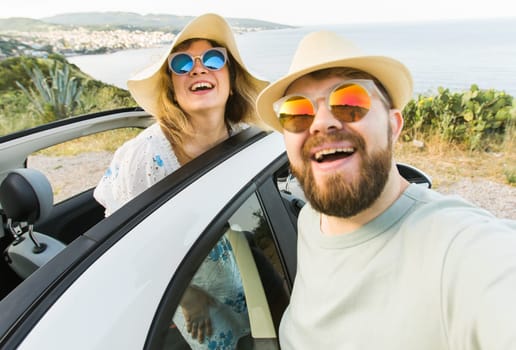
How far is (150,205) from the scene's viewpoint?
1.11 metres

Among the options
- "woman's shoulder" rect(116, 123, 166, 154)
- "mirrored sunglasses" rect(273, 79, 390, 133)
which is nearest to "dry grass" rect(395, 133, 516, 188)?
"woman's shoulder" rect(116, 123, 166, 154)

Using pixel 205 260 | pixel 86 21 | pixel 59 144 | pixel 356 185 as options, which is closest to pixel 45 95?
pixel 59 144

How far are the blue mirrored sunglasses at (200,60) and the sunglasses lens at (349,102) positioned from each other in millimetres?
988

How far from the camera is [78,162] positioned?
240 inches

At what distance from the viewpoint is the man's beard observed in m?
1.08

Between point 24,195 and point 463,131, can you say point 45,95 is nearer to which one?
point 24,195

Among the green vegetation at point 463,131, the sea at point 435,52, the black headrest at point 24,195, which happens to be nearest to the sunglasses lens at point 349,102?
the black headrest at point 24,195

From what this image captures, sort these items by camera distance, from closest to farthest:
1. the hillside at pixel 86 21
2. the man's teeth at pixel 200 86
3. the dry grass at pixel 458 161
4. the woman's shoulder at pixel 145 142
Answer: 1. the woman's shoulder at pixel 145 142
2. the man's teeth at pixel 200 86
3. the dry grass at pixel 458 161
4. the hillside at pixel 86 21

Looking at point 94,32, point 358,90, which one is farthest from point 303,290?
point 94,32

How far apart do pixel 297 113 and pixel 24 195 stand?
1.33 m

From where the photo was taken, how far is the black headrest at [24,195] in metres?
Result: 1.67

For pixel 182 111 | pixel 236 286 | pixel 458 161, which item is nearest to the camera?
pixel 236 286

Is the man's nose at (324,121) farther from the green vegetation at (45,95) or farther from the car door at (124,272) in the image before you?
the green vegetation at (45,95)

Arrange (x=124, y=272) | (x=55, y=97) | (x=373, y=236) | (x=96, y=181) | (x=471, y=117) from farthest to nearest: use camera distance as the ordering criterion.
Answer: (x=55, y=97)
(x=471, y=117)
(x=96, y=181)
(x=373, y=236)
(x=124, y=272)
